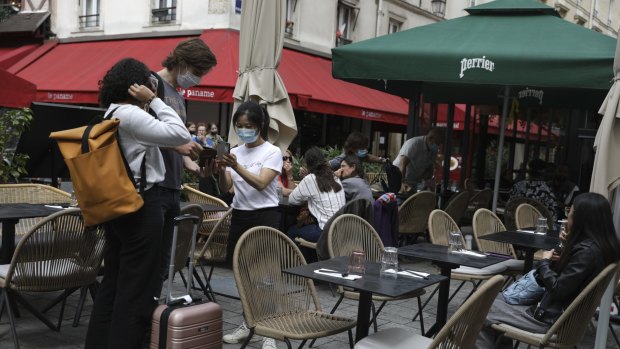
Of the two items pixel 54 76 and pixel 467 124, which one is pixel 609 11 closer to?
pixel 467 124

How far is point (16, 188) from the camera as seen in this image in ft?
18.4

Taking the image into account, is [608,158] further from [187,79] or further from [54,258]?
[54,258]

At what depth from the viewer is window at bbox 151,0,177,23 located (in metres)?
16.4

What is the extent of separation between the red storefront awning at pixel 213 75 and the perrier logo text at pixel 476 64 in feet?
25.7

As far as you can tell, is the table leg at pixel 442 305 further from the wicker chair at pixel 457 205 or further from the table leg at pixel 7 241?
the wicker chair at pixel 457 205

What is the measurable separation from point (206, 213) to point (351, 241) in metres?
2.07

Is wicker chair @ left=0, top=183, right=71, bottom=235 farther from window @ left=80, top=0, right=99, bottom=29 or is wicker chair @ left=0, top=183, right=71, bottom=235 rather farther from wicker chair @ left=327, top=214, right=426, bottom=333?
window @ left=80, top=0, right=99, bottom=29

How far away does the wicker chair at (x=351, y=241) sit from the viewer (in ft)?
13.6

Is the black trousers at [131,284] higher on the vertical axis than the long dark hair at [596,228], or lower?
lower

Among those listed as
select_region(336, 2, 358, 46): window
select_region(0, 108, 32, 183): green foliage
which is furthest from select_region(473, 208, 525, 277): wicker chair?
select_region(336, 2, 358, 46): window

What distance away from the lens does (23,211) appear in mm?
4402

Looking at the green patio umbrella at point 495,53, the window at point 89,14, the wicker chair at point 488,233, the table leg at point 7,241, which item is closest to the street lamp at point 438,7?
the window at point 89,14

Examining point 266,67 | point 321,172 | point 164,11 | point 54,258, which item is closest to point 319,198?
point 321,172

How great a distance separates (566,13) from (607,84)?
2448 centimetres
